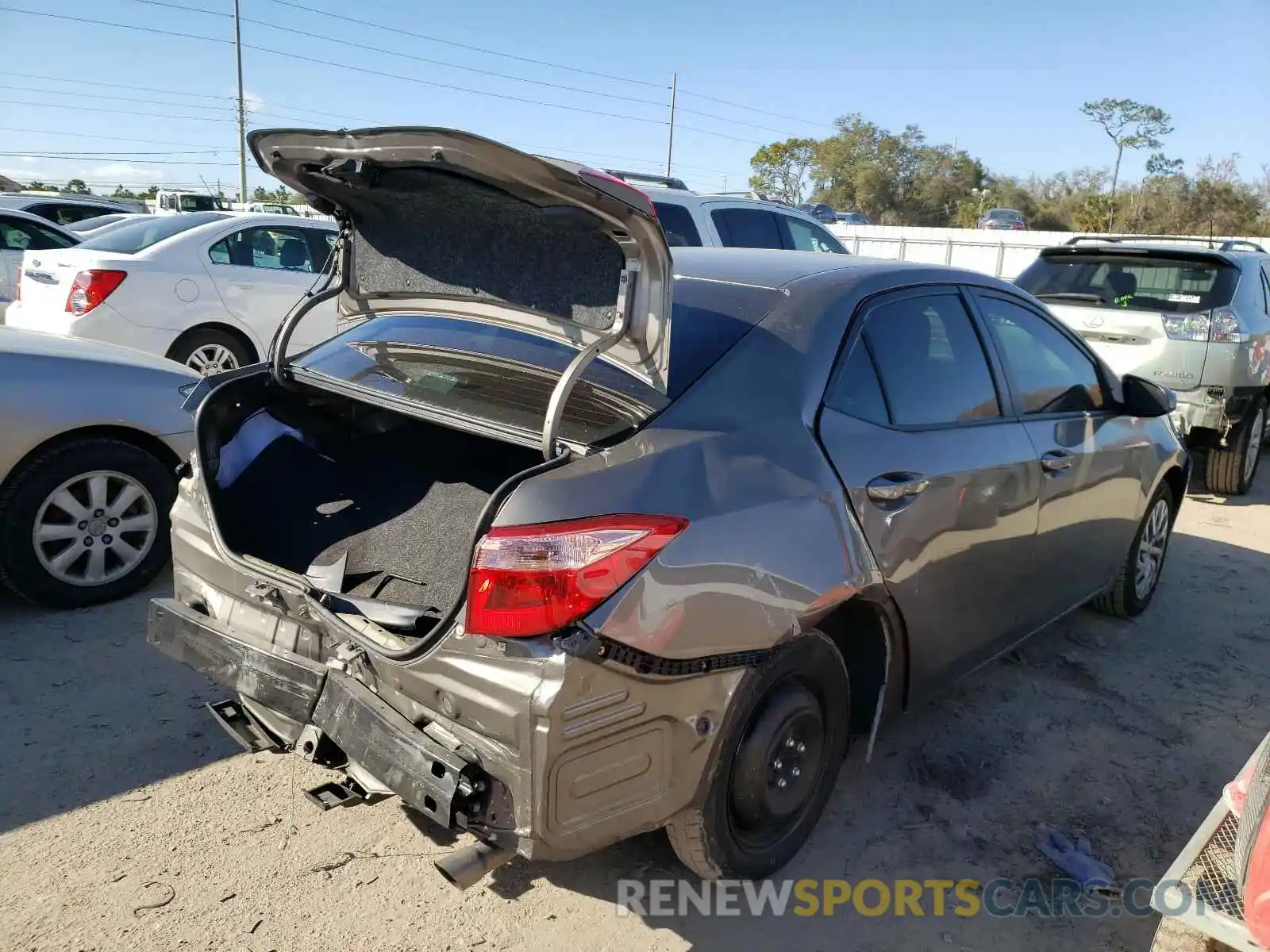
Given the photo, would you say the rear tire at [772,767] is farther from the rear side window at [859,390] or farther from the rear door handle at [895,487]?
the rear side window at [859,390]

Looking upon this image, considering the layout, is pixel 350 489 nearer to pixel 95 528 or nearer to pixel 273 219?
pixel 95 528

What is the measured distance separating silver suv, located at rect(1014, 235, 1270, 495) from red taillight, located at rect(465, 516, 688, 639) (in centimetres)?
601

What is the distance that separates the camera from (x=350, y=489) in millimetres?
3410

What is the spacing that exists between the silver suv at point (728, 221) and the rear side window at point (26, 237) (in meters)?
6.74

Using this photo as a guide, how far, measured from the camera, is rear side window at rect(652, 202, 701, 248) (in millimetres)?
7973

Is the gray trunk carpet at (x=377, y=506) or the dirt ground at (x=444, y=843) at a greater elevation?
the gray trunk carpet at (x=377, y=506)

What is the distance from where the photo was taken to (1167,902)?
1.92 metres

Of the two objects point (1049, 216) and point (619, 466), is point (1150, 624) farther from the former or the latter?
point (1049, 216)

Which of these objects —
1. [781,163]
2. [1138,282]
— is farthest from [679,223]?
[781,163]

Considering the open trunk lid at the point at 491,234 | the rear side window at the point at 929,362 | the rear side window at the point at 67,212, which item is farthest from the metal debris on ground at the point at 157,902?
the rear side window at the point at 67,212

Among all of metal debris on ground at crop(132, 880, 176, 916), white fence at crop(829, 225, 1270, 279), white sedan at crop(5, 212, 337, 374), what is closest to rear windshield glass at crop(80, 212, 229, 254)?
white sedan at crop(5, 212, 337, 374)

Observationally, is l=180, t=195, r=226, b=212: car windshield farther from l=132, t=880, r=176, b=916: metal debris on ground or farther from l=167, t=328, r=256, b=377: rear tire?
l=132, t=880, r=176, b=916: metal debris on ground

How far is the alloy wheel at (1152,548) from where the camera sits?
4.78 metres

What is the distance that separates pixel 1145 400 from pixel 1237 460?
405 cm
